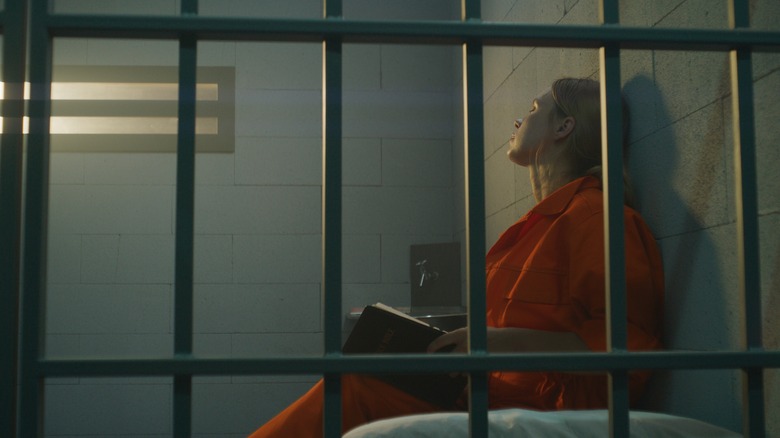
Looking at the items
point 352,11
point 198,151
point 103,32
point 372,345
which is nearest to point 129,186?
point 198,151

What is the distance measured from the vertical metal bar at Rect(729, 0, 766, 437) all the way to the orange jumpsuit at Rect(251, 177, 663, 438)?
0.64 m

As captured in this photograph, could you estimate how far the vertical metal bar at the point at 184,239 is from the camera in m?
0.76

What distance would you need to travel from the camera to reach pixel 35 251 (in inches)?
29.3

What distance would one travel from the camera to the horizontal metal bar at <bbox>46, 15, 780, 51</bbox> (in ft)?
2.50

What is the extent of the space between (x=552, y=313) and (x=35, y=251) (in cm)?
102

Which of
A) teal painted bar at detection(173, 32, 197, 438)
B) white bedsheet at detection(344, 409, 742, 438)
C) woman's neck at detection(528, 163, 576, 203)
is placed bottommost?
white bedsheet at detection(344, 409, 742, 438)

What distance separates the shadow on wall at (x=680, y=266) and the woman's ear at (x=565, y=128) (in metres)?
0.15

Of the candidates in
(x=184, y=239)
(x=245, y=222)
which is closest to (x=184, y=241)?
(x=184, y=239)

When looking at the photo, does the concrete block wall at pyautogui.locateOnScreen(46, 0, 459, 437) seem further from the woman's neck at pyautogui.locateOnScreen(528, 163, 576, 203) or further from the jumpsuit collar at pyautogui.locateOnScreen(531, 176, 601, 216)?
the jumpsuit collar at pyautogui.locateOnScreen(531, 176, 601, 216)

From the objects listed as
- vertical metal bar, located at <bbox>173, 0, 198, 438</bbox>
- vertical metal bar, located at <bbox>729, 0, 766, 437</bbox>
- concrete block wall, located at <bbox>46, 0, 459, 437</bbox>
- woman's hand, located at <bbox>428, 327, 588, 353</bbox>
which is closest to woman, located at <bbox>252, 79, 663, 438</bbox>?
Answer: woman's hand, located at <bbox>428, 327, 588, 353</bbox>

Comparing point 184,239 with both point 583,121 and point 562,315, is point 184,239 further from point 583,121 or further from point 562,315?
point 583,121

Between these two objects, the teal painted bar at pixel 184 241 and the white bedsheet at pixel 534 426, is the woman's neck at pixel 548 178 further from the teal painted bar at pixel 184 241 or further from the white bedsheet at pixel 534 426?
the teal painted bar at pixel 184 241

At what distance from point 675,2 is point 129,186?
285 cm

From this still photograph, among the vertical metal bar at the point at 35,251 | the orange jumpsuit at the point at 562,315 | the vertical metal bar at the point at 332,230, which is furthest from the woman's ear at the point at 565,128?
the vertical metal bar at the point at 35,251
